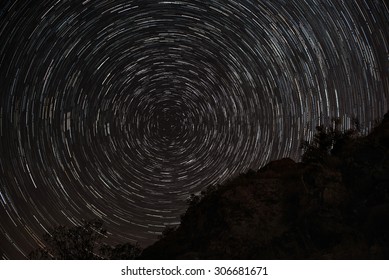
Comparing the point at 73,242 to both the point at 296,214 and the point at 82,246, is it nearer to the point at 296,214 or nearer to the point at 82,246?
the point at 82,246

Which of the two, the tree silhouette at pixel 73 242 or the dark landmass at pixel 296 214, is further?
the tree silhouette at pixel 73 242

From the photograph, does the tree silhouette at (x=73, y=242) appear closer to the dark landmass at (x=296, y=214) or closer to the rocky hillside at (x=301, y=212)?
the dark landmass at (x=296, y=214)

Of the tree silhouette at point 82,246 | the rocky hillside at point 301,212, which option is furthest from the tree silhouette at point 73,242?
the rocky hillside at point 301,212

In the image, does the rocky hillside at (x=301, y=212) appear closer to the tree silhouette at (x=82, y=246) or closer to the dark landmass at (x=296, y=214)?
the dark landmass at (x=296, y=214)

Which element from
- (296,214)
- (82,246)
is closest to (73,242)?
(82,246)

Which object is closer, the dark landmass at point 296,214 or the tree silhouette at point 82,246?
the dark landmass at point 296,214

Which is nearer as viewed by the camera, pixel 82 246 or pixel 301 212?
pixel 301 212

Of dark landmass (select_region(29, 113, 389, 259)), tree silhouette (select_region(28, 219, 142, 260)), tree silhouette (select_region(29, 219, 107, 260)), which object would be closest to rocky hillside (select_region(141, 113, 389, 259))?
dark landmass (select_region(29, 113, 389, 259))

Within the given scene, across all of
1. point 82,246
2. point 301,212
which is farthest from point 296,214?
point 82,246
